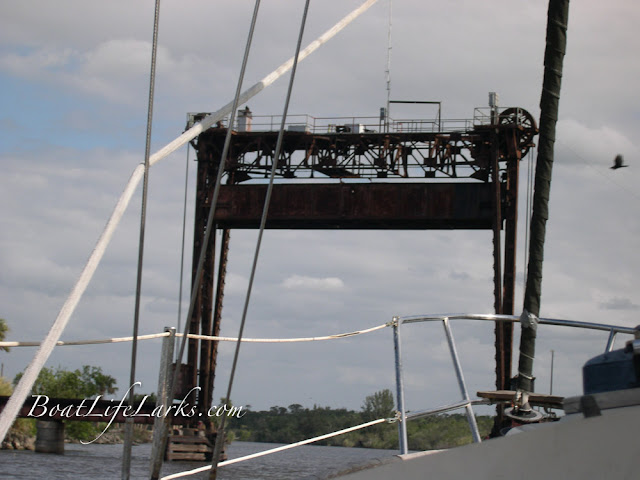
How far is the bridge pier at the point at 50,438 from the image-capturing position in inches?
1720

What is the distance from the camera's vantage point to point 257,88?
6.48 m

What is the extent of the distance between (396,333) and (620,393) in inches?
120

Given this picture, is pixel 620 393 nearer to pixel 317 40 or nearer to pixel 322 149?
pixel 317 40

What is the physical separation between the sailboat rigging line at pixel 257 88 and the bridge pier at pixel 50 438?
131ft

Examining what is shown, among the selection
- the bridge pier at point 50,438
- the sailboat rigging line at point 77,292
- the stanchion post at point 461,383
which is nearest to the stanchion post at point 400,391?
the stanchion post at point 461,383

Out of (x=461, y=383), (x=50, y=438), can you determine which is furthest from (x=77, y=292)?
(x=50, y=438)

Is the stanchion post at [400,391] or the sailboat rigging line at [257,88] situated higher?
the sailboat rigging line at [257,88]

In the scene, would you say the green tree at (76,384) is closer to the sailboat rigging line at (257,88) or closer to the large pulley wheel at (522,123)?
the large pulley wheel at (522,123)

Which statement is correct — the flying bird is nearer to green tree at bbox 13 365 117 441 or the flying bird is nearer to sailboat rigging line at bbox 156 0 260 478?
sailboat rigging line at bbox 156 0 260 478

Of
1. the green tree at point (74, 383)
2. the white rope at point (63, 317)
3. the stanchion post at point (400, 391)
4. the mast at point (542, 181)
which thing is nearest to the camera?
the white rope at point (63, 317)

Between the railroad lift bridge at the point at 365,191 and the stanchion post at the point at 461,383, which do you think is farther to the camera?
the railroad lift bridge at the point at 365,191

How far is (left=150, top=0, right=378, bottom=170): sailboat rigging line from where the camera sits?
5.43 metres

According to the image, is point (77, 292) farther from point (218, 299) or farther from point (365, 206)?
point (218, 299)

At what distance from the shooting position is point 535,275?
17.2 feet
